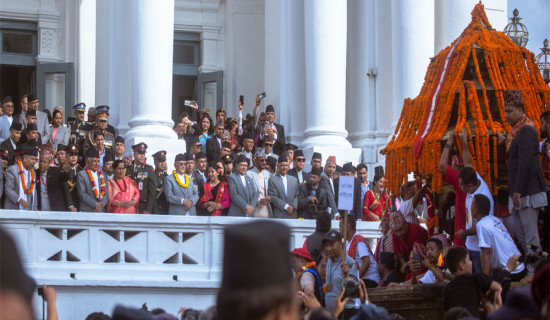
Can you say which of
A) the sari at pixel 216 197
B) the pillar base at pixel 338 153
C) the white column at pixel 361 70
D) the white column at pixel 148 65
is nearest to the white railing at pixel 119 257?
the sari at pixel 216 197

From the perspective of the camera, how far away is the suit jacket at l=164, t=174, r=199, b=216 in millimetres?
14727

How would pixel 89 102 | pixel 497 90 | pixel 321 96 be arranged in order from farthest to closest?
pixel 89 102, pixel 321 96, pixel 497 90

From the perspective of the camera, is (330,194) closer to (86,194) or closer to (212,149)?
(212,149)

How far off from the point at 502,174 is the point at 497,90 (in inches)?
36.5

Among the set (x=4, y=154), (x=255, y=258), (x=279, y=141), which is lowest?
(x=255, y=258)

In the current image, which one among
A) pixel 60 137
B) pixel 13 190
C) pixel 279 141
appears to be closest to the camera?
pixel 13 190

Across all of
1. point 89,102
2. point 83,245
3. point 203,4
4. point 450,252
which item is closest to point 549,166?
point 450,252

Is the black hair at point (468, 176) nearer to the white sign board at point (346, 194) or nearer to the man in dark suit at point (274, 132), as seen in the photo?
the white sign board at point (346, 194)

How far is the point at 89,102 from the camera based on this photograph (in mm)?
24906

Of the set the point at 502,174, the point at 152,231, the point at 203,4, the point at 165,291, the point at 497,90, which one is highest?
the point at 203,4

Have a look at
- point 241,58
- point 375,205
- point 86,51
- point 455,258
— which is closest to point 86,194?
point 375,205

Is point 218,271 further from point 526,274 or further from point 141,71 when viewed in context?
point 141,71

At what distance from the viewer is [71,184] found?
1446 centimetres

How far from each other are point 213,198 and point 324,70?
21.6ft
